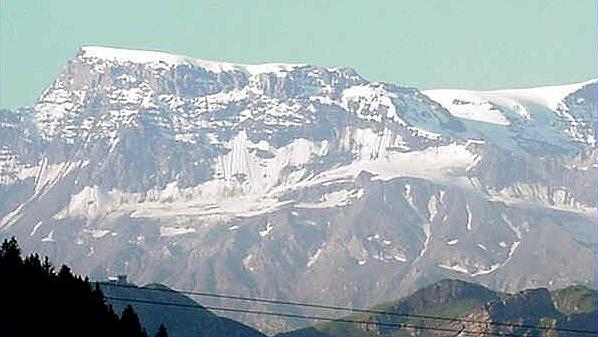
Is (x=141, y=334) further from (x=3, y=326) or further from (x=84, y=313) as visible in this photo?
(x=3, y=326)

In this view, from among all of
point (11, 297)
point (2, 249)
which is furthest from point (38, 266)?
point (11, 297)

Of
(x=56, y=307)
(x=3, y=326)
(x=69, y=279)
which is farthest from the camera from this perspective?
(x=69, y=279)

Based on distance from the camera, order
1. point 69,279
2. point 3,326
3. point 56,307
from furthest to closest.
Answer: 1. point 69,279
2. point 56,307
3. point 3,326

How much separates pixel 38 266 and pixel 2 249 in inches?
96.3

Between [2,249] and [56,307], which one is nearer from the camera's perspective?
[56,307]

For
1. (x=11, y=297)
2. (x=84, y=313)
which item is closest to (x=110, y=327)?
(x=84, y=313)

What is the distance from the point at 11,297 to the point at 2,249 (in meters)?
11.6

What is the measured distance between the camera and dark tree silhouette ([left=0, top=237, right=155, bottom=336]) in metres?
86.9

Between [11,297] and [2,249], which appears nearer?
[11,297]

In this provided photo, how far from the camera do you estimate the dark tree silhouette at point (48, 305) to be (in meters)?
86.9

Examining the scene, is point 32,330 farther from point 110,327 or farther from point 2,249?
point 2,249

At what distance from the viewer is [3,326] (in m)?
84.1

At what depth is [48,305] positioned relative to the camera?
9094cm

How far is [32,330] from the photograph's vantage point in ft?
282
